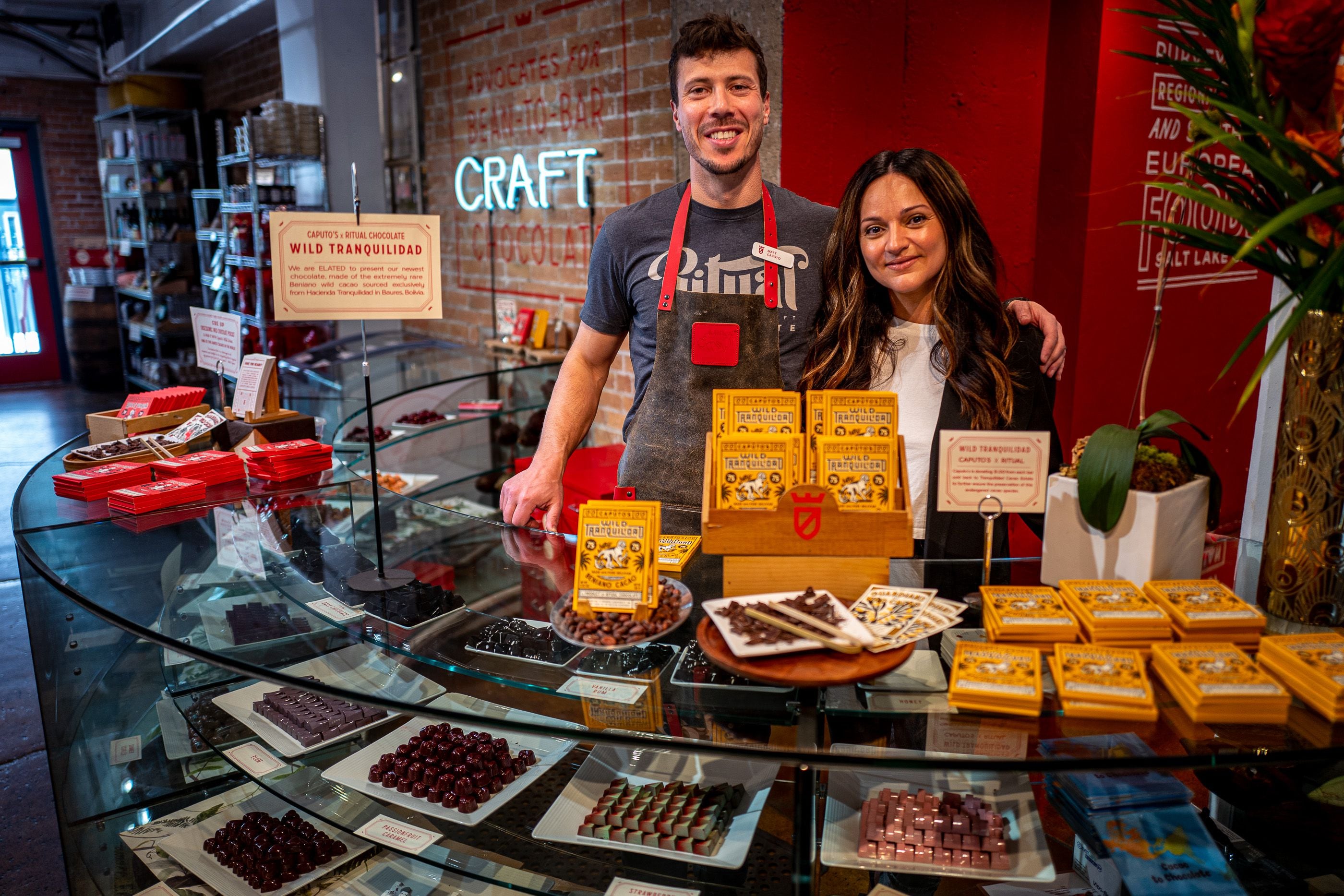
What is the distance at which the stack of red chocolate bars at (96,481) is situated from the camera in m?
2.29

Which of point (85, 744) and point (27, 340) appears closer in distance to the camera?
point (85, 744)

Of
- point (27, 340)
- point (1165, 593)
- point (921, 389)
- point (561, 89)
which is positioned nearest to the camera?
point (1165, 593)

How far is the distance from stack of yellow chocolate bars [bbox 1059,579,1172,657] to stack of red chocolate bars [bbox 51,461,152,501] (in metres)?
2.23

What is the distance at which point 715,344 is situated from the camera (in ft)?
7.82

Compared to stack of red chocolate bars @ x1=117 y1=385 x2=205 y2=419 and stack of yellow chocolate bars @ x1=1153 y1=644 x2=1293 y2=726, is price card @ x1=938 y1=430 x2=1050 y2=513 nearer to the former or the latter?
stack of yellow chocolate bars @ x1=1153 y1=644 x2=1293 y2=726

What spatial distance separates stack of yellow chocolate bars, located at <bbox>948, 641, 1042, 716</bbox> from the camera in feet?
3.92

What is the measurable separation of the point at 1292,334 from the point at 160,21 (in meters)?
10.6

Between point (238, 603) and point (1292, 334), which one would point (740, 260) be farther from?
point (238, 603)

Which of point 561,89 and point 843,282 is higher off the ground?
point 561,89

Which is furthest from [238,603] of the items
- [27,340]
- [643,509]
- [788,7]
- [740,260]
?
[27,340]

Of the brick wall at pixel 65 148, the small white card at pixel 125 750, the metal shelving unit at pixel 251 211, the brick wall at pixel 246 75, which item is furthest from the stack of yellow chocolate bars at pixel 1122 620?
the brick wall at pixel 65 148

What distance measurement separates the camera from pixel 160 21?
29.8 ft

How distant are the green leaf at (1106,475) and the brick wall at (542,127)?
325 cm

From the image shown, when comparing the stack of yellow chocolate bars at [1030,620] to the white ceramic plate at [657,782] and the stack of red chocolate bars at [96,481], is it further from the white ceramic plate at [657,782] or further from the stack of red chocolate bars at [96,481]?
the stack of red chocolate bars at [96,481]
